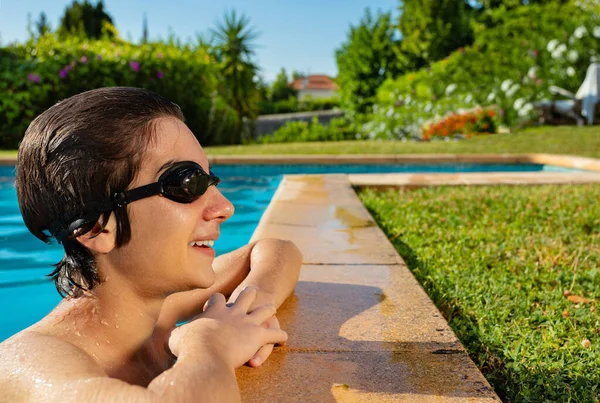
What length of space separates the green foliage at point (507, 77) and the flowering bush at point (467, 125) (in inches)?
17.5

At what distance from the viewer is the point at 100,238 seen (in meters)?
1.54

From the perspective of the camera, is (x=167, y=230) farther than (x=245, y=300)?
No

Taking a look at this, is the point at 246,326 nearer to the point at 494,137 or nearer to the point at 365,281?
the point at 365,281

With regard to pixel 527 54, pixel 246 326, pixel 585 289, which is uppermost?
pixel 527 54

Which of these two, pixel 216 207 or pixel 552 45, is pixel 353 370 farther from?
pixel 552 45

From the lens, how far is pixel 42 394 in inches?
53.2

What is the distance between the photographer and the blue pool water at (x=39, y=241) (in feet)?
13.6

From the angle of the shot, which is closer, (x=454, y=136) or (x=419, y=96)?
(x=454, y=136)

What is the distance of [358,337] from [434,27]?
2564cm

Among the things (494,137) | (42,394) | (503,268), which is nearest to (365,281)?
(503,268)

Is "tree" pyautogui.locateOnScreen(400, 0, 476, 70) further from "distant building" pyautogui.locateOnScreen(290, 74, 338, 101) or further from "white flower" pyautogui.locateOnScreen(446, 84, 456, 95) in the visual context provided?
"distant building" pyautogui.locateOnScreen(290, 74, 338, 101)

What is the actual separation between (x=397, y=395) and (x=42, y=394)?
94 cm

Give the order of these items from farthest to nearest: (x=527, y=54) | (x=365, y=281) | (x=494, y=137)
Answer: (x=527, y=54), (x=494, y=137), (x=365, y=281)

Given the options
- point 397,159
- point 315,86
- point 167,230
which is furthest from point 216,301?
point 315,86
